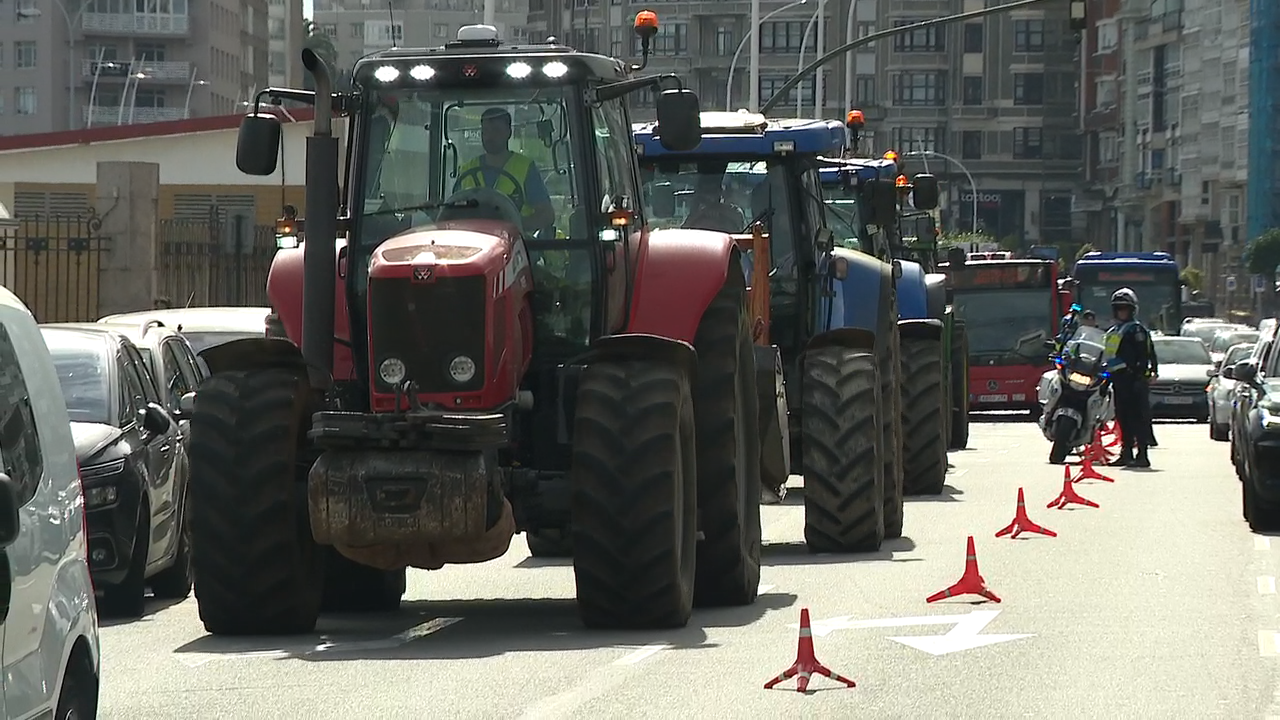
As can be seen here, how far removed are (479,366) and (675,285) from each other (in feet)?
6.07

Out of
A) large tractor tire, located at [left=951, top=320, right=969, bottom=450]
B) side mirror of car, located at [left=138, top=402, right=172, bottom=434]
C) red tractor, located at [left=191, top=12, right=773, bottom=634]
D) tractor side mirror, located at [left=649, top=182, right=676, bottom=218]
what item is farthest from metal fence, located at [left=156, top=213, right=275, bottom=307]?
red tractor, located at [left=191, top=12, right=773, bottom=634]

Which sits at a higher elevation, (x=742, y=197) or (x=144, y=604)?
(x=742, y=197)

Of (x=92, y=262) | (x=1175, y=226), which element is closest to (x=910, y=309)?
(x=92, y=262)

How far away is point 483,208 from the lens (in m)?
13.3

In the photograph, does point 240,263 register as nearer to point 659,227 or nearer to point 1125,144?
point 659,227

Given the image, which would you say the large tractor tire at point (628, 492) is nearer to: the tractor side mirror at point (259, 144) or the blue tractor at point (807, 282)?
the tractor side mirror at point (259, 144)

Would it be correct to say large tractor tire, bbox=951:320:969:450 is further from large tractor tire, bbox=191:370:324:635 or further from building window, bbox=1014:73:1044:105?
building window, bbox=1014:73:1044:105

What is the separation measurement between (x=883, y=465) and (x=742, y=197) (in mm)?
2495

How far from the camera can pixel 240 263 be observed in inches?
1355

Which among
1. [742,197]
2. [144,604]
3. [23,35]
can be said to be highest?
[23,35]

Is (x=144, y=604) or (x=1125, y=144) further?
(x=1125, y=144)

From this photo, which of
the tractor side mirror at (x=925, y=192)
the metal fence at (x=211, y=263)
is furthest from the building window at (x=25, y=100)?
the tractor side mirror at (x=925, y=192)

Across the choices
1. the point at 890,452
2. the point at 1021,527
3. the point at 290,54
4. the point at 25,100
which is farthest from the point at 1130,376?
the point at 290,54

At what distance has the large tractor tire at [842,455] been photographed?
16.7m
